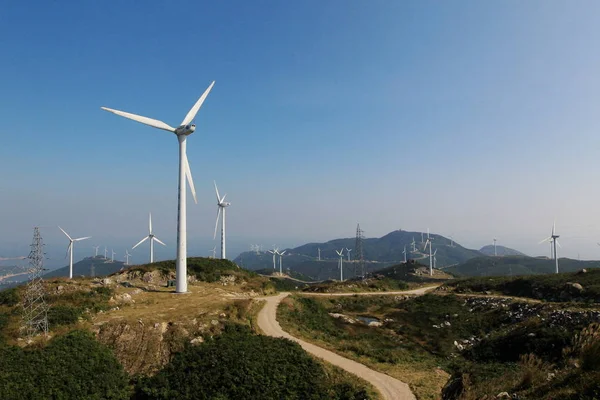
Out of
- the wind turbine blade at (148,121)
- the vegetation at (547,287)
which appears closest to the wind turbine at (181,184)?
the wind turbine blade at (148,121)

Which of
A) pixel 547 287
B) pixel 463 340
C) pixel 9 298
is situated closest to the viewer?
pixel 9 298

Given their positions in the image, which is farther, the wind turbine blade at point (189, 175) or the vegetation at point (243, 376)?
the wind turbine blade at point (189, 175)

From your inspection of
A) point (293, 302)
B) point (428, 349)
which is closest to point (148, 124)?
point (293, 302)

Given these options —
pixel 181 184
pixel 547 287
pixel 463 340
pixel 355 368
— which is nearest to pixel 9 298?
pixel 181 184

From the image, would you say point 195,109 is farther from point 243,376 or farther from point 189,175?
point 243,376

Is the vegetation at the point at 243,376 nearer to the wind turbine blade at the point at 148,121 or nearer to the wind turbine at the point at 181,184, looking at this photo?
the wind turbine at the point at 181,184
